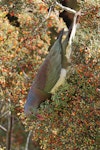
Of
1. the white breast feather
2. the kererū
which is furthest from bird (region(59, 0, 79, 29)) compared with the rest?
the white breast feather

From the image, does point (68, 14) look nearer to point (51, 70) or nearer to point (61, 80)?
point (51, 70)

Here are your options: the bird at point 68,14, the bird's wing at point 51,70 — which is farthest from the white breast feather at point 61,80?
the bird at point 68,14

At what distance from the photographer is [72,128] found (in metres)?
6.57

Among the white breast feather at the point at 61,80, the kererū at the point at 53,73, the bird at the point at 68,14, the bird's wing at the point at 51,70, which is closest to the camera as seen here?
the white breast feather at the point at 61,80

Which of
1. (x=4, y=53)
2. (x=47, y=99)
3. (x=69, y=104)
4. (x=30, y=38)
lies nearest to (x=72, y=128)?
(x=69, y=104)

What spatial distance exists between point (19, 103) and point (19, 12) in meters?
2.33

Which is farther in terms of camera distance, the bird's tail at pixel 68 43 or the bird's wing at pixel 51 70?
the bird's wing at pixel 51 70

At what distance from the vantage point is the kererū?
23.0 ft

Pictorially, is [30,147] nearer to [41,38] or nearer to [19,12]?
[41,38]

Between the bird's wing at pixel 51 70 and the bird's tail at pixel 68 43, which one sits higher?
the bird's tail at pixel 68 43

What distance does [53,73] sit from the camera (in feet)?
24.3

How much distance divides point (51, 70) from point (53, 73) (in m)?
0.10

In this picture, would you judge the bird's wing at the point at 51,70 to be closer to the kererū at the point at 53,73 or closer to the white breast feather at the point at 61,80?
the kererū at the point at 53,73

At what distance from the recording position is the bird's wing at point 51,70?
729 cm
